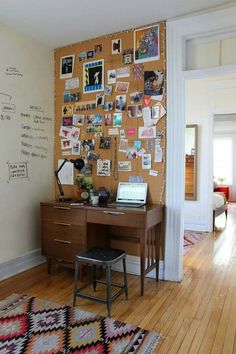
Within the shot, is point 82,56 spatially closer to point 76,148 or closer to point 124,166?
point 76,148

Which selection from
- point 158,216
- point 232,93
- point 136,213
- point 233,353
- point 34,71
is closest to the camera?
point 233,353

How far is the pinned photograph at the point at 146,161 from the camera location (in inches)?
122

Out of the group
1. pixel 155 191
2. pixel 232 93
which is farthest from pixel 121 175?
pixel 232 93

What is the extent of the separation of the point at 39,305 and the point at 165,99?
2.25 metres

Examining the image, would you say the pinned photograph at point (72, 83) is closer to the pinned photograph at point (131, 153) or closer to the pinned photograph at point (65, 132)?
the pinned photograph at point (65, 132)

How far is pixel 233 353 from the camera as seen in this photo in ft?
6.15

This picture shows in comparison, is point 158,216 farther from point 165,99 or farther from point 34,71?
point 34,71

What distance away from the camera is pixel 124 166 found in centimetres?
324

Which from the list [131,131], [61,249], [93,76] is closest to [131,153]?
[131,131]

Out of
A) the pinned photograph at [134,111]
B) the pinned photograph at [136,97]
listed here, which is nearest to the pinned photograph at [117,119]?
the pinned photograph at [134,111]

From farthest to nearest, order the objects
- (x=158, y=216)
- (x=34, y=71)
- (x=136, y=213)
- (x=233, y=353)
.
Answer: (x=34, y=71)
(x=158, y=216)
(x=136, y=213)
(x=233, y=353)

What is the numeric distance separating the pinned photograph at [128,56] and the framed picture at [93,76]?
284mm

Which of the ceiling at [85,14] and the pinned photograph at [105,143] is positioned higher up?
the ceiling at [85,14]

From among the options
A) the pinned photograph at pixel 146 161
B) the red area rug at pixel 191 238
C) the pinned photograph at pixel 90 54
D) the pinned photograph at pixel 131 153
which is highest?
the pinned photograph at pixel 90 54
